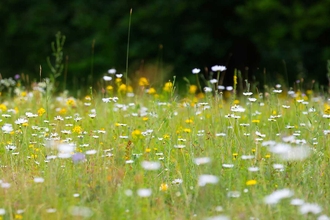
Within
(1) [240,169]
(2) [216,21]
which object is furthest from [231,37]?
(1) [240,169]

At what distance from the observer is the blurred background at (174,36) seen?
1397 centimetres

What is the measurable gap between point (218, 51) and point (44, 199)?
12179 mm

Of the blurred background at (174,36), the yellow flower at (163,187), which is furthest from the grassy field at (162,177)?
the blurred background at (174,36)

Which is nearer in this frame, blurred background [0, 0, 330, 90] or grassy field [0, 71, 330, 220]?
grassy field [0, 71, 330, 220]

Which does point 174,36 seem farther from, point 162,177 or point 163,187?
point 163,187

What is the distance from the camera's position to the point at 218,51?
49.3ft

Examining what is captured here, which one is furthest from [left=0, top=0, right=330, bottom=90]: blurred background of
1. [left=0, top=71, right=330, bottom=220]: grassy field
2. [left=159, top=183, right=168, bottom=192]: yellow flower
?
[left=159, top=183, right=168, bottom=192]: yellow flower

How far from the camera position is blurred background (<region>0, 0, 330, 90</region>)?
14.0 meters

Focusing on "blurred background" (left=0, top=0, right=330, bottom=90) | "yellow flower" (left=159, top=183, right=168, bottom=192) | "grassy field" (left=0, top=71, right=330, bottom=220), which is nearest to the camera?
"grassy field" (left=0, top=71, right=330, bottom=220)

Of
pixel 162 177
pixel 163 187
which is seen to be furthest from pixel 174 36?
pixel 163 187

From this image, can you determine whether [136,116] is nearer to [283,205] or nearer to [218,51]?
[283,205]

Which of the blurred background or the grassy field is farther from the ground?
the blurred background

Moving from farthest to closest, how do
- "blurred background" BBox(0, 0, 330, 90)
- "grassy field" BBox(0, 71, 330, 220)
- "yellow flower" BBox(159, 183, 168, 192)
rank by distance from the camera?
"blurred background" BBox(0, 0, 330, 90)
"yellow flower" BBox(159, 183, 168, 192)
"grassy field" BBox(0, 71, 330, 220)

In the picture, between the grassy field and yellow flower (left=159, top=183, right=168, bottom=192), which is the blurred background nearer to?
the grassy field
